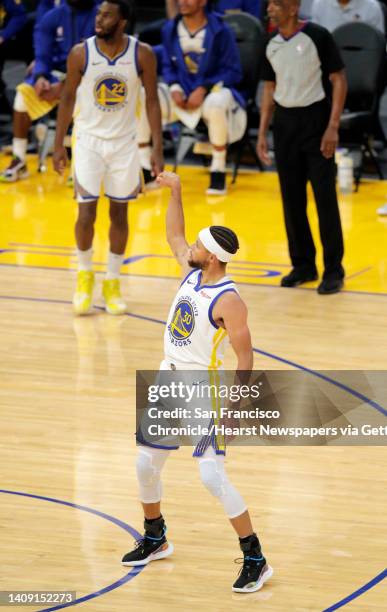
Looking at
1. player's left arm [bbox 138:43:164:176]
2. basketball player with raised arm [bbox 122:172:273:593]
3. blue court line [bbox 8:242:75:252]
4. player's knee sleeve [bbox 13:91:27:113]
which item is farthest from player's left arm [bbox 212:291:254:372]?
player's knee sleeve [bbox 13:91:27:113]

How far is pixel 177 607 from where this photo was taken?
5.59 meters

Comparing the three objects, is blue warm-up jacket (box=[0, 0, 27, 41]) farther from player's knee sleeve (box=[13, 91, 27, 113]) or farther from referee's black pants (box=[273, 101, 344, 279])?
referee's black pants (box=[273, 101, 344, 279])

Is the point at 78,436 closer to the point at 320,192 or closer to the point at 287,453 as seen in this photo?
the point at 287,453

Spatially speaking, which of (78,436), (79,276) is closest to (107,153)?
Answer: (79,276)

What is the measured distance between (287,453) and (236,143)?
25.8 ft

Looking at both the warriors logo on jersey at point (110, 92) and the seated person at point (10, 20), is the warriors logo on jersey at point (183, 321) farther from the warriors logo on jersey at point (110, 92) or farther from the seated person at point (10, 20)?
the seated person at point (10, 20)

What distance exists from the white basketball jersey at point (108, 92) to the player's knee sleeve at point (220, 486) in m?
4.34

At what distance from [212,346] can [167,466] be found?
61.6 inches

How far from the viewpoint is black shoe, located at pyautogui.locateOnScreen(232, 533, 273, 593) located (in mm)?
5723

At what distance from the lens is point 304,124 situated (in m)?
10.3

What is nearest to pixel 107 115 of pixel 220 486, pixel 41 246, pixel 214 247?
pixel 41 246

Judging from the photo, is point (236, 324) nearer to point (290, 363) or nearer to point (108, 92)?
point (290, 363)

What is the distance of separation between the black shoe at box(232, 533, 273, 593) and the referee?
16.2ft

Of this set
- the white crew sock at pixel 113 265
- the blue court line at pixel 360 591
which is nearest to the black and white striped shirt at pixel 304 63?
the white crew sock at pixel 113 265
